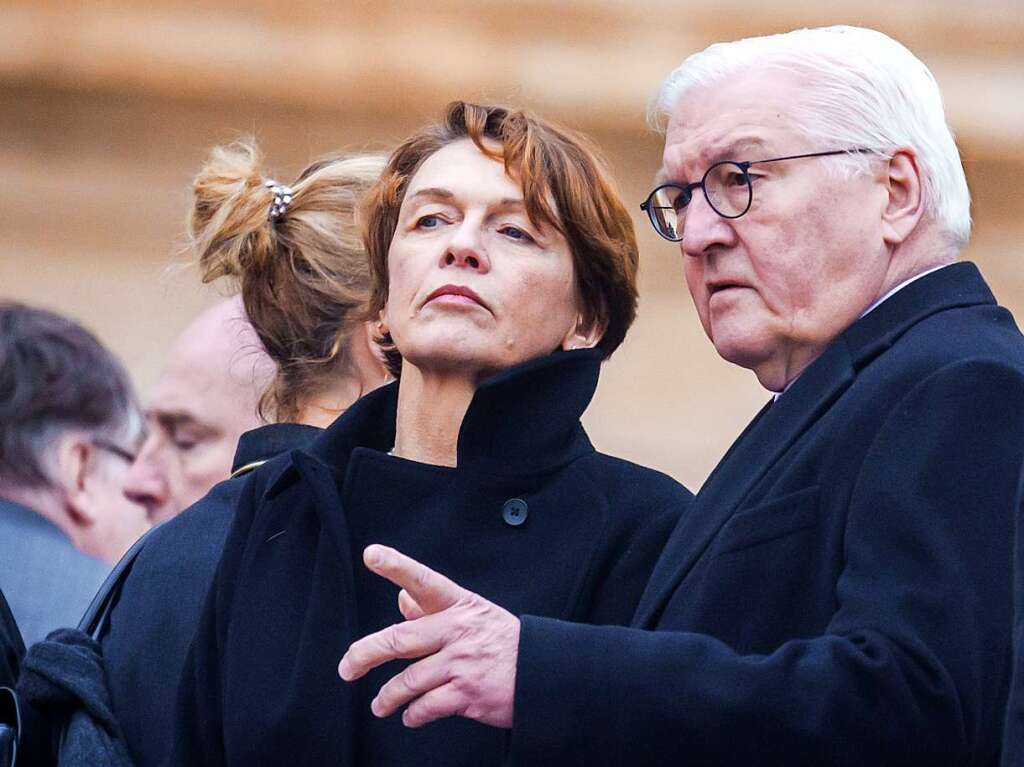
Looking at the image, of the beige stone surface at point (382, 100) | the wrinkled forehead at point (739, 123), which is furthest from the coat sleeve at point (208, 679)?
the beige stone surface at point (382, 100)

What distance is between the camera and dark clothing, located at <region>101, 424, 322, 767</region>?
3340mm

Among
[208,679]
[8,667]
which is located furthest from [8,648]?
[208,679]

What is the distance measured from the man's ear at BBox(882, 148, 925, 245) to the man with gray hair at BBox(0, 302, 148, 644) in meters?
1.75

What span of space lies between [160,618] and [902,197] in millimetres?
1292

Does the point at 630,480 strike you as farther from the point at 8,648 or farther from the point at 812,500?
the point at 8,648

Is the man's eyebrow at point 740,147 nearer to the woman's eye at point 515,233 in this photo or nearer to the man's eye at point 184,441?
the woman's eye at point 515,233

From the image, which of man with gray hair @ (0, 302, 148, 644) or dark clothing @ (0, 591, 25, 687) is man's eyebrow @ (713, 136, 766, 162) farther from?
man with gray hair @ (0, 302, 148, 644)

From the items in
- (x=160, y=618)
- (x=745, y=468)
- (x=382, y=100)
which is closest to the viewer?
(x=745, y=468)

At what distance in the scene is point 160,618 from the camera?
343 centimetres

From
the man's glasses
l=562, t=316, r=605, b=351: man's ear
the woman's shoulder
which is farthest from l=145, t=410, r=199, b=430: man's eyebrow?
the man's glasses

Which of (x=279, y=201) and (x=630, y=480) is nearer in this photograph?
(x=630, y=480)

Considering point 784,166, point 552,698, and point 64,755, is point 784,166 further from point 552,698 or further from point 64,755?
point 64,755

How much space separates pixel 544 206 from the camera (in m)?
3.42

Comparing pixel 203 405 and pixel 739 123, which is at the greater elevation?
pixel 739 123
